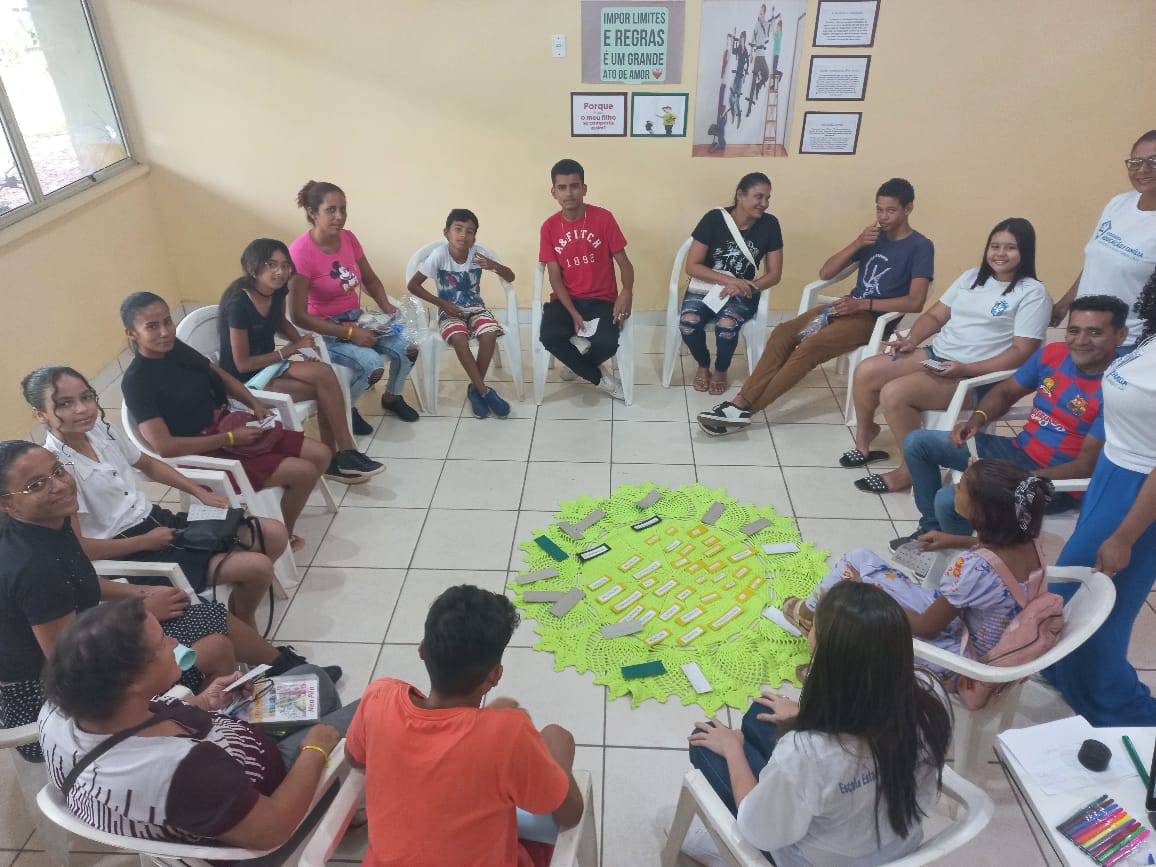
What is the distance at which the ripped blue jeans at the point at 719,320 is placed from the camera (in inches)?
169

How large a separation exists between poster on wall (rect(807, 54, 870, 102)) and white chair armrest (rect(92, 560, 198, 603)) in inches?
166

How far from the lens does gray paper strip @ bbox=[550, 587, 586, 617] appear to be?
115 inches

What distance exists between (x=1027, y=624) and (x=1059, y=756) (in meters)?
0.41

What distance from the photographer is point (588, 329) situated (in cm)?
429

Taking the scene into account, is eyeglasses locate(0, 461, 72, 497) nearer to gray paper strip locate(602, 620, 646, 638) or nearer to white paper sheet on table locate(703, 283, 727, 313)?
gray paper strip locate(602, 620, 646, 638)

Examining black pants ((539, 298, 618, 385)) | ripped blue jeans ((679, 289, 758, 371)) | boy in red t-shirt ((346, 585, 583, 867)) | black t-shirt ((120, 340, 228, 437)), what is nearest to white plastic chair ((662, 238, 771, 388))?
ripped blue jeans ((679, 289, 758, 371))

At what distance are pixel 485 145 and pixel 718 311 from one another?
183 centimetres

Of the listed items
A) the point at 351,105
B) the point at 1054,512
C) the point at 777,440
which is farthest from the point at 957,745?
the point at 351,105

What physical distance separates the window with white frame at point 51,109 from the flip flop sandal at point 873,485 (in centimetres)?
451

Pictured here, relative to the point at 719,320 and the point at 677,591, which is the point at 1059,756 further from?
the point at 719,320

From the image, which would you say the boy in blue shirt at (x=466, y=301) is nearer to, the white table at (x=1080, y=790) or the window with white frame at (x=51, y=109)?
the window with white frame at (x=51, y=109)

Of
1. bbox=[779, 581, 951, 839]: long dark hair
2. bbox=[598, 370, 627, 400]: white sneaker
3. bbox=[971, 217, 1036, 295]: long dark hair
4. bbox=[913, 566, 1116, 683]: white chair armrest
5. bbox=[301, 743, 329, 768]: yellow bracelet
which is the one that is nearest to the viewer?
bbox=[779, 581, 951, 839]: long dark hair

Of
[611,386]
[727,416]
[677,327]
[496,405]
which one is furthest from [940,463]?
[496,405]

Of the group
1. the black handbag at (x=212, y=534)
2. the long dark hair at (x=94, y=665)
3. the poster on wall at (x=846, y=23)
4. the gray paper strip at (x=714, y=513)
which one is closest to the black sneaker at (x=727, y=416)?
the gray paper strip at (x=714, y=513)
